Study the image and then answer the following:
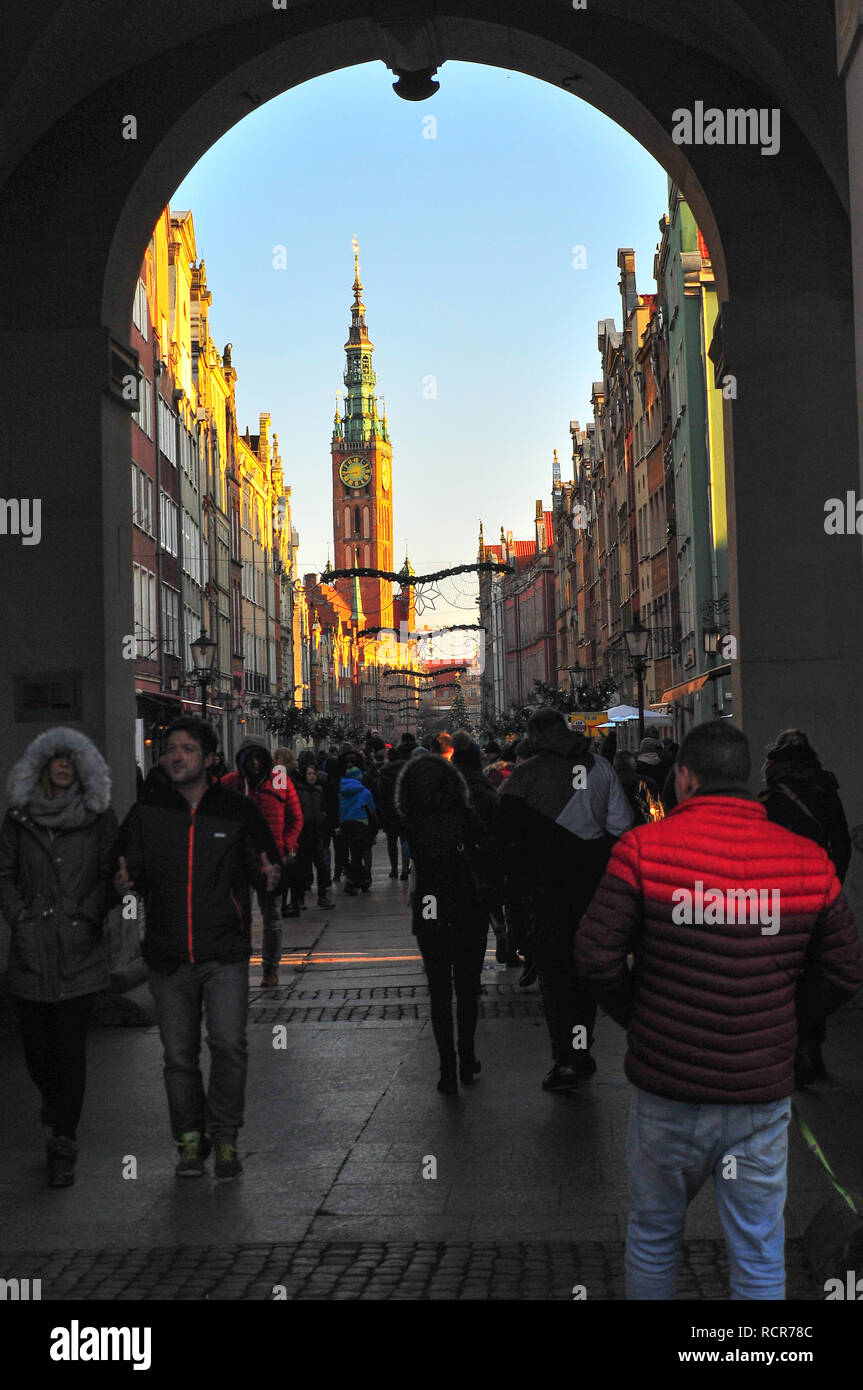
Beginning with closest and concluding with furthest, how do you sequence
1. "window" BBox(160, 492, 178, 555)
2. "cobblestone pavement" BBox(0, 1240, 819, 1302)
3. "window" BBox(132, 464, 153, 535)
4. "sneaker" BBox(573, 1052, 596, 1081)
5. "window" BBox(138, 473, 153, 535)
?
"cobblestone pavement" BBox(0, 1240, 819, 1302)
"sneaker" BBox(573, 1052, 596, 1081)
"window" BBox(132, 464, 153, 535)
"window" BBox(138, 473, 153, 535)
"window" BBox(160, 492, 178, 555)

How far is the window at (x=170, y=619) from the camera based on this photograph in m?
44.5

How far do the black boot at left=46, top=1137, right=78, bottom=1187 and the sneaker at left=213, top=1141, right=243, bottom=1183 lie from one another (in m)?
0.57

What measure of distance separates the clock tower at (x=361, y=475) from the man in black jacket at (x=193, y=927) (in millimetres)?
154559

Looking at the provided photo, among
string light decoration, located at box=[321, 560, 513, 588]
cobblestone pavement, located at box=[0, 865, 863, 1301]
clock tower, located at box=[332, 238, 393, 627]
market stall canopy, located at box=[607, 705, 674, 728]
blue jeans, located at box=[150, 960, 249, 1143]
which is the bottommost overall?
cobblestone pavement, located at box=[0, 865, 863, 1301]

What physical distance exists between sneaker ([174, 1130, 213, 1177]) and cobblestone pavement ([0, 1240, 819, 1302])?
3.51 ft

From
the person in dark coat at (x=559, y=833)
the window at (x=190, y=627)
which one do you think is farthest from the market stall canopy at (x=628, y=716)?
the person in dark coat at (x=559, y=833)

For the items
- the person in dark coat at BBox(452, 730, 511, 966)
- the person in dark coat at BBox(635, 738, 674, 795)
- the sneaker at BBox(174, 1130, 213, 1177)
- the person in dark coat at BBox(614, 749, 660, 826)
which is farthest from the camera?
the person in dark coat at BBox(635, 738, 674, 795)

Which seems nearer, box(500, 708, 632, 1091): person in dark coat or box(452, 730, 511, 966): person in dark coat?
box(500, 708, 632, 1091): person in dark coat

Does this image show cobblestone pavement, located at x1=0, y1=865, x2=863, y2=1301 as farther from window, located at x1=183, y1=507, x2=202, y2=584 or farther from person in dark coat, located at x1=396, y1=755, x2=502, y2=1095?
window, located at x1=183, y1=507, x2=202, y2=584

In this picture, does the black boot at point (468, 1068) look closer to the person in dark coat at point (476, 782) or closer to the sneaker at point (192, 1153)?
the person in dark coat at point (476, 782)

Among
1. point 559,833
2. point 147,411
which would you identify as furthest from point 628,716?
point 559,833

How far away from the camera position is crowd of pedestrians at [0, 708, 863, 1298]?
4168mm

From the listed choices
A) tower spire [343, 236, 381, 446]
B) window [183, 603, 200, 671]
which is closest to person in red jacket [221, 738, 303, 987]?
window [183, 603, 200, 671]

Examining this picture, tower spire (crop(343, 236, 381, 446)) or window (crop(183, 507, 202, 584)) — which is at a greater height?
tower spire (crop(343, 236, 381, 446))
